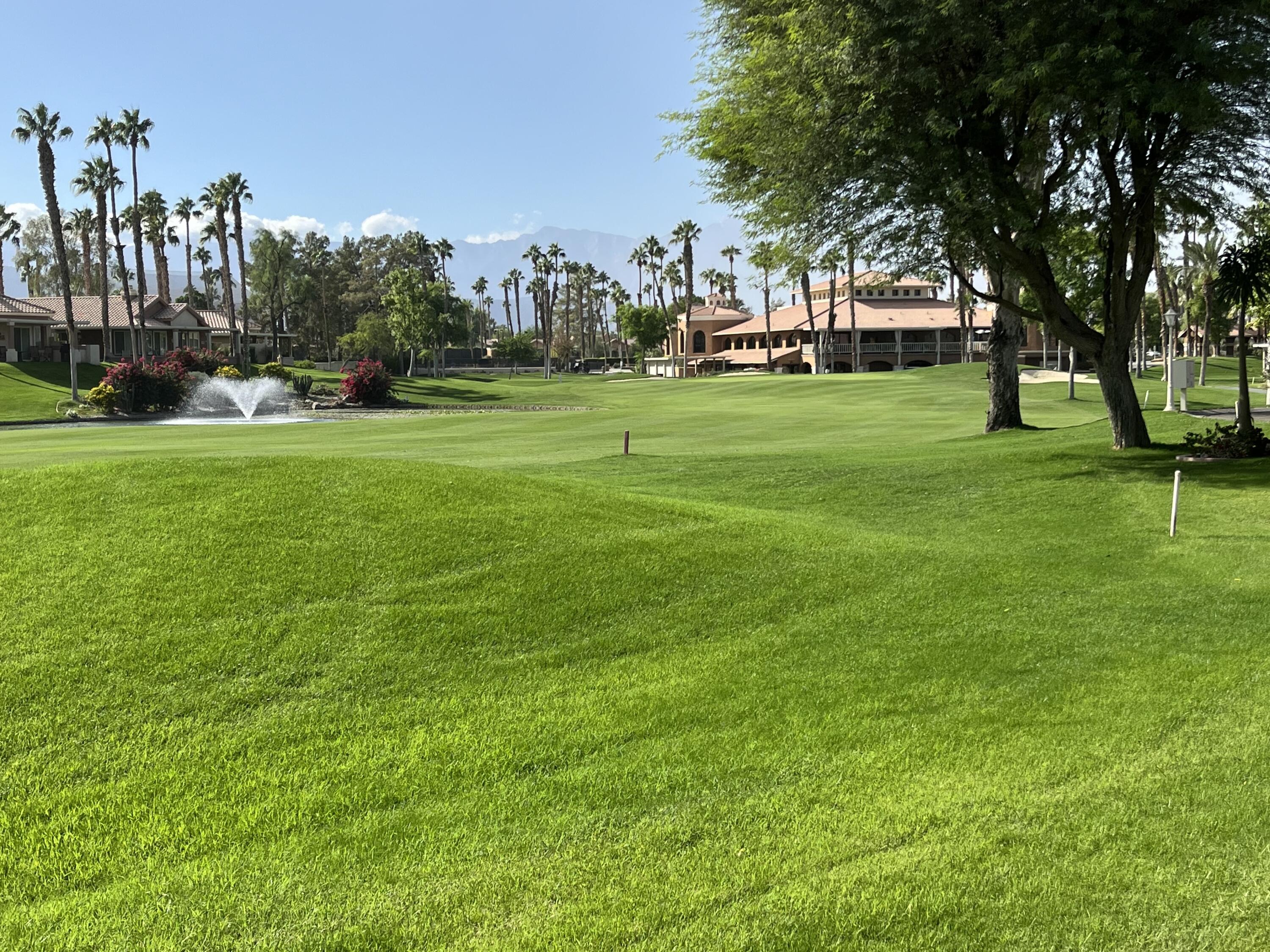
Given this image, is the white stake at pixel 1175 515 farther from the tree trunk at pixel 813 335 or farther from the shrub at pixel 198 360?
the tree trunk at pixel 813 335

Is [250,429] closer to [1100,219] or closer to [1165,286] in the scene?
[1100,219]

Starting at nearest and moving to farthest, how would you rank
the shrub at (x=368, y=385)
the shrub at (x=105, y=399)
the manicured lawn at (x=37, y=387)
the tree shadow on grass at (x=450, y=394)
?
1. the shrub at (x=105, y=399)
2. the manicured lawn at (x=37, y=387)
3. the shrub at (x=368, y=385)
4. the tree shadow on grass at (x=450, y=394)

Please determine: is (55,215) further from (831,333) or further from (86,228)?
(831,333)

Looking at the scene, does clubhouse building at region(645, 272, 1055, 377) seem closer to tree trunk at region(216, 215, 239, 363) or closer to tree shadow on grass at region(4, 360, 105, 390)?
tree trunk at region(216, 215, 239, 363)

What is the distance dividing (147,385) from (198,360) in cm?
869

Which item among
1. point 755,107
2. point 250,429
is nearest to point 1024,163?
point 755,107

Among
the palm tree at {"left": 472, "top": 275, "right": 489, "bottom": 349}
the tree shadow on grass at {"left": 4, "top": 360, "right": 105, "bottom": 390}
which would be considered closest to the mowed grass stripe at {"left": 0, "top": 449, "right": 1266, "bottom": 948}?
the tree shadow on grass at {"left": 4, "top": 360, "right": 105, "bottom": 390}

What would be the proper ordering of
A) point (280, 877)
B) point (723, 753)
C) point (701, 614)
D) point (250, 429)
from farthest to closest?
point (250, 429), point (701, 614), point (723, 753), point (280, 877)

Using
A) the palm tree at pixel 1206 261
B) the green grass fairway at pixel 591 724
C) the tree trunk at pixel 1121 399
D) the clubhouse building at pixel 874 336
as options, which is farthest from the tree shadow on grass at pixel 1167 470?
the clubhouse building at pixel 874 336

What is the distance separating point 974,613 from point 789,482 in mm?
9392

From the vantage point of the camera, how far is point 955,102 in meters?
17.8

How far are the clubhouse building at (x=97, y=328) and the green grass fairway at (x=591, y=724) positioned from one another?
71.1 metres

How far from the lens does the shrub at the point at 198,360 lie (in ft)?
188

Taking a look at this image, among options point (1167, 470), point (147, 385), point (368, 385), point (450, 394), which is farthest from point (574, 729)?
point (450, 394)
